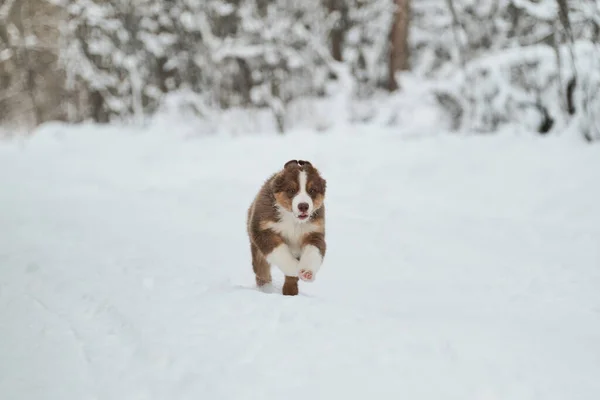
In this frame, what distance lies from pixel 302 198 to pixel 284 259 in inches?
21.1

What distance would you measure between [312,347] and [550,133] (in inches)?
341

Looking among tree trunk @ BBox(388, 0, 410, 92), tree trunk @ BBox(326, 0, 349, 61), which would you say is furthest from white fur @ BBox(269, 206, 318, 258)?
tree trunk @ BBox(326, 0, 349, 61)

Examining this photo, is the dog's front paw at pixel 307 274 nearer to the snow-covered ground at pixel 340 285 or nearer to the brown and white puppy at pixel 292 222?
the brown and white puppy at pixel 292 222

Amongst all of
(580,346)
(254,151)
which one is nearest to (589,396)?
(580,346)

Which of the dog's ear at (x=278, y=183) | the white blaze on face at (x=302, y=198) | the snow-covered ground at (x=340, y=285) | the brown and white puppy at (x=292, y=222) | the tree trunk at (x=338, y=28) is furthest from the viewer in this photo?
the tree trunk at (x=338, y=28)

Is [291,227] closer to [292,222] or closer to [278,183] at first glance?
[292,222]

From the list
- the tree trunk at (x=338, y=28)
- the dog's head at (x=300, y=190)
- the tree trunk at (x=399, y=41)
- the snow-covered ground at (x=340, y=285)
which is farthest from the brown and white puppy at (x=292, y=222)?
the tree trunk at (x=338, y=28)

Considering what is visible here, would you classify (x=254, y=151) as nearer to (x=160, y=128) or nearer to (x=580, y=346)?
(x=160, y=128)

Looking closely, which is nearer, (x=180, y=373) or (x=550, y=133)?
(x=180, y=373)

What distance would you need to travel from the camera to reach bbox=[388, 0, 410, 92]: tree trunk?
609 inches

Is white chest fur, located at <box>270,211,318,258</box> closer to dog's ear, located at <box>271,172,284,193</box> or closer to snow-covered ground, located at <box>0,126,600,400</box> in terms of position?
dog's ear, located at <box>271,172,284,193</box>

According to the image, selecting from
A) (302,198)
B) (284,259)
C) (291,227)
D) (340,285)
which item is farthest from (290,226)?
(340,285)

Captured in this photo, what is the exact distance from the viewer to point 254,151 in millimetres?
13508

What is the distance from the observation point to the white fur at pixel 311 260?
13.0 ft
